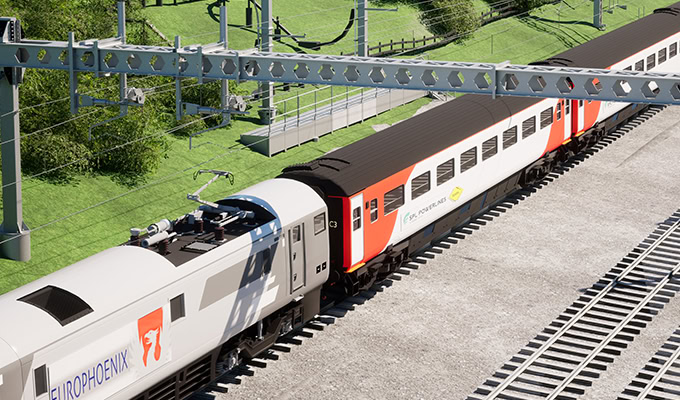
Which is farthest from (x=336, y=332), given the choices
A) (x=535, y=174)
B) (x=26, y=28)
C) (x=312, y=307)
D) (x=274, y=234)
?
(x=26, y=28)

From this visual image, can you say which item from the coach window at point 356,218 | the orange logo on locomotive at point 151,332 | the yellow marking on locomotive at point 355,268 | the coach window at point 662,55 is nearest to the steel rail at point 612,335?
the yellow marking on locomotive at point 355,268

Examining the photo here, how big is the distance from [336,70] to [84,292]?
26.7ft

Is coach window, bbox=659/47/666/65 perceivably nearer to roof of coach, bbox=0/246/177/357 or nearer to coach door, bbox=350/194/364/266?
coach door, bbox=350/194/364/266

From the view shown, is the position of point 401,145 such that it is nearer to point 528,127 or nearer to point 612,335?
point 528,127

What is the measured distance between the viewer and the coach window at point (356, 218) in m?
24.7

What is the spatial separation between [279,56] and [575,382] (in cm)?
932

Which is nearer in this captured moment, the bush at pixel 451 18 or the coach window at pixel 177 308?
the coach window at pixel 177 308

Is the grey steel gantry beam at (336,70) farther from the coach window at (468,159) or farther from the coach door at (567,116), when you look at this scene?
the coach door at (567,116)

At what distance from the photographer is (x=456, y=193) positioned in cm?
2938

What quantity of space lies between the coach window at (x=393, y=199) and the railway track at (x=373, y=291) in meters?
2.18

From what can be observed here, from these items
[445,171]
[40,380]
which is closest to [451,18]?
[445,171]

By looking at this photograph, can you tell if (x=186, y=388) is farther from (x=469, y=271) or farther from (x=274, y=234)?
(x=469, y=271)

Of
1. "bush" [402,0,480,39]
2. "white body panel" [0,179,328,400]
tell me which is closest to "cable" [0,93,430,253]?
"white body panel" [0,179,328,400]

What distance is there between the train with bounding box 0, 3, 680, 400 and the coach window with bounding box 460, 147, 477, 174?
0.07m
